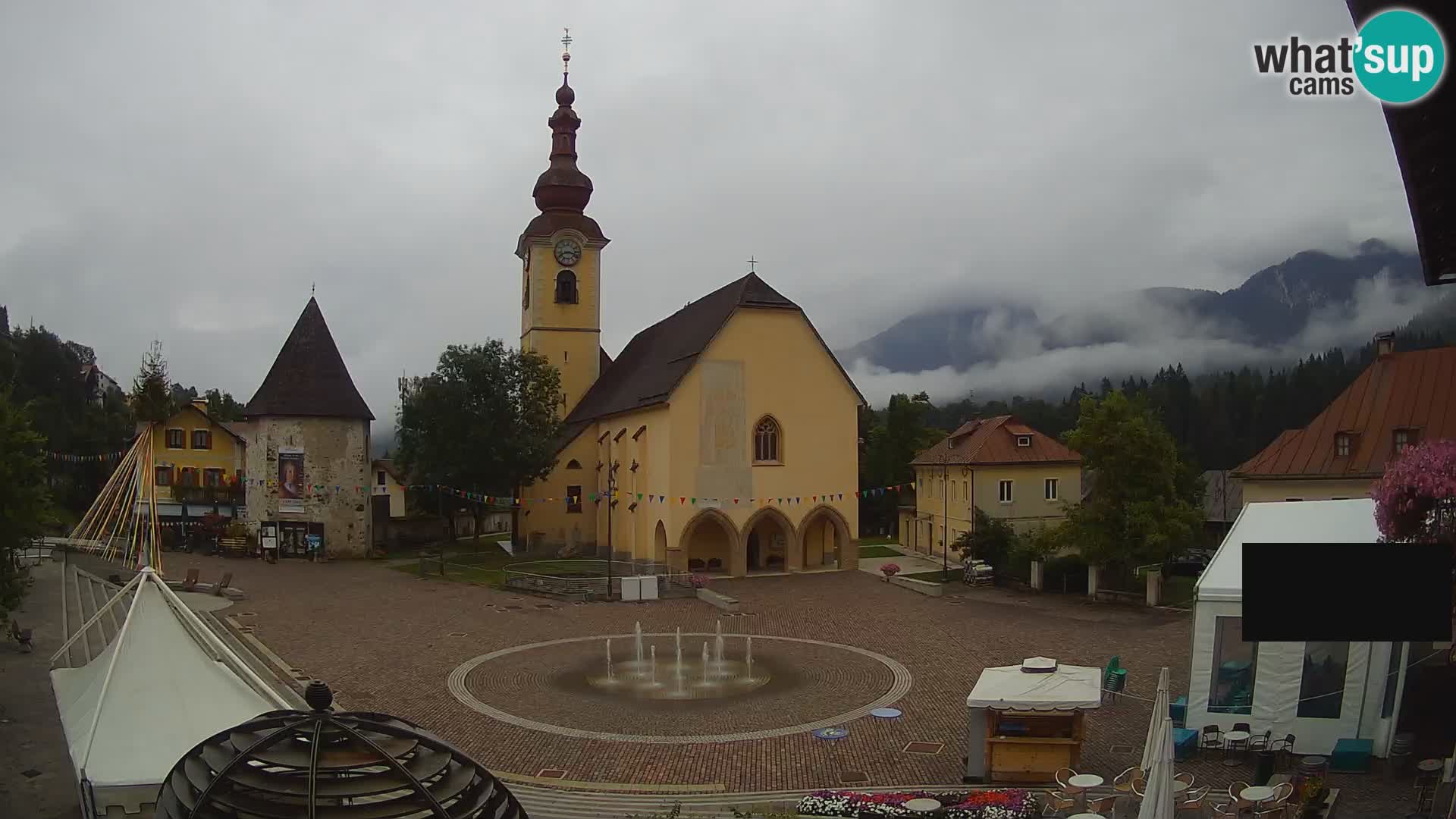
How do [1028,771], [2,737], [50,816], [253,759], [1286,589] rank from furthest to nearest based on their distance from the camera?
1. [2,737]
2. [1028,771]
3. [50,816]
4. [1286,589]
5. [253,759]

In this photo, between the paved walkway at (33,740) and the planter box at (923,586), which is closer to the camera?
the paved walkway at (33,740)

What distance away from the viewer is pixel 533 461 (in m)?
42.9

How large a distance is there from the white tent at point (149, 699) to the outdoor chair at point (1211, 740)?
480 inches

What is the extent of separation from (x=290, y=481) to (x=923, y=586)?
27700mm

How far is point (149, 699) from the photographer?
1163cm

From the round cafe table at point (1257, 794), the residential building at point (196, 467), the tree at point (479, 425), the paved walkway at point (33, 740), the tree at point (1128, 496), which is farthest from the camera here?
the residential building at point (196, 467)

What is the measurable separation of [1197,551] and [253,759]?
45435mm

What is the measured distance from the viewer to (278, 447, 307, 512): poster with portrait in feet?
145

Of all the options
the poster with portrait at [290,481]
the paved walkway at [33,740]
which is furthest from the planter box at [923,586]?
the poster with portrait at [290,481]

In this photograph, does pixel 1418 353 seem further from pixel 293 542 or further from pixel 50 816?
pixel 293 542

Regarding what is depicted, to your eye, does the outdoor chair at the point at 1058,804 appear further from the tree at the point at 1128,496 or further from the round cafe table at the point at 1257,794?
the tree at the point at 1128,496

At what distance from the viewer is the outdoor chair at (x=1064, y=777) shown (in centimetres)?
1210

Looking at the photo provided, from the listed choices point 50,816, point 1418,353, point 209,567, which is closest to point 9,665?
point 50,816

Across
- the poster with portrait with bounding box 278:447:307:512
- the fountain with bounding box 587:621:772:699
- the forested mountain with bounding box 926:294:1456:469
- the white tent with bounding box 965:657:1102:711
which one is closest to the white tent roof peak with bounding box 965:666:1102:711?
the white tent with bounding box 965:657:1102:711
